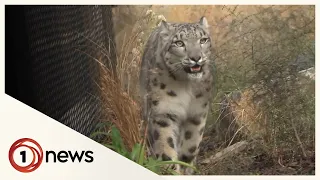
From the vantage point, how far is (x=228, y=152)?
7180 millimetres

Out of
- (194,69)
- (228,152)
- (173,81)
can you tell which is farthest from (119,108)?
(228,152)

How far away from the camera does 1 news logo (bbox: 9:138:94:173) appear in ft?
Result: 22.9

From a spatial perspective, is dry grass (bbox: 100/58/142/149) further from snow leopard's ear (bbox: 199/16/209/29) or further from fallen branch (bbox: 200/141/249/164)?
snow leopard's ear (bbox: 199/16/209/29)

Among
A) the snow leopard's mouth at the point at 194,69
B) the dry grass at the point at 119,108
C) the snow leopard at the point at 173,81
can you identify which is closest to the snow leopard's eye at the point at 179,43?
the snow leopard at the point at 173,81

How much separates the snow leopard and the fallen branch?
125 millimetres

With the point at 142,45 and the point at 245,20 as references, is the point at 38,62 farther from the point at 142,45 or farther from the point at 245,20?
the point at 245,20

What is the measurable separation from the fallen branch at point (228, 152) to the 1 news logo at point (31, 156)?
83cm

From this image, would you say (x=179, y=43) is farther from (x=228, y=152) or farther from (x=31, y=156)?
(x=31, y=156)

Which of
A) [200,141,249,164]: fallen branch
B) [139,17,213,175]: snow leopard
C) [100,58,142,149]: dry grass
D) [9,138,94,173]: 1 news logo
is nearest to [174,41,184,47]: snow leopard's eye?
[139,17,213,175]: snow leopard

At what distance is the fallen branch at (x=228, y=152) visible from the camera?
717cm

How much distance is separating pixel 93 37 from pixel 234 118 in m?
1.07

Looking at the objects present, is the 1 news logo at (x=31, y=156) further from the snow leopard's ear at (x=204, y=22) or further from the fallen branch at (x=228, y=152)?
the snow leopard's ear at (x=204, y=22)

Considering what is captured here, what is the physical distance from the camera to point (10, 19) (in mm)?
6930
